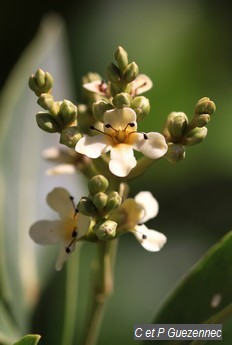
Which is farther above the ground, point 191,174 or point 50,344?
point 191,174

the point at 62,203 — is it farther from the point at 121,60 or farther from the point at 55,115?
the point at 121,60

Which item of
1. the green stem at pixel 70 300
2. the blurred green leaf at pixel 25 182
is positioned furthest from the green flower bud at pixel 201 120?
the blurred green leaf at pixel 25 182

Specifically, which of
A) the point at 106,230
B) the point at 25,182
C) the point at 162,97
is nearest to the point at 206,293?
the point at 106,230

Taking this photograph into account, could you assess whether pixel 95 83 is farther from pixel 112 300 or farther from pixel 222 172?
pixel 222 172

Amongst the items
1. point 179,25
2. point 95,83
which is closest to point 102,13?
point 179,25

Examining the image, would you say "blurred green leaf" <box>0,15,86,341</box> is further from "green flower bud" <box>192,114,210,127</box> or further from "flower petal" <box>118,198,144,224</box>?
"green flower bud" <box>192,114,210,127</box>
